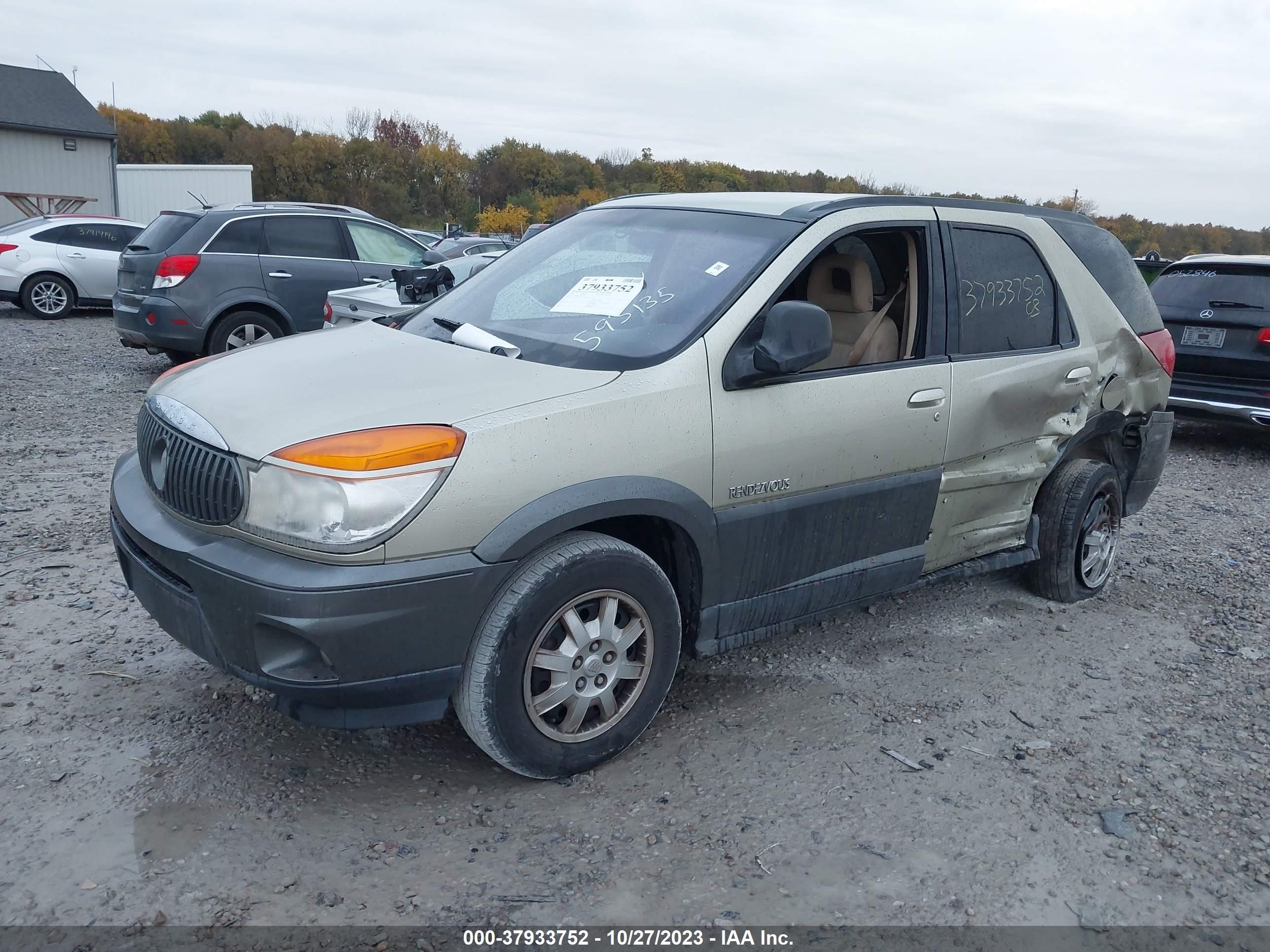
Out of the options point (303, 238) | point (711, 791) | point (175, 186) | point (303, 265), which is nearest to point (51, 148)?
point (175, 186)

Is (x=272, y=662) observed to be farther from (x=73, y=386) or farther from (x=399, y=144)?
(x=399, y=144)

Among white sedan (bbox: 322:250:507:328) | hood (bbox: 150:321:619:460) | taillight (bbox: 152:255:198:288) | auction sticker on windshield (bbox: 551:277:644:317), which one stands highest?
taillight (bbox: 152:255:198:288)

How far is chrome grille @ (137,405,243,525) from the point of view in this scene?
282cm

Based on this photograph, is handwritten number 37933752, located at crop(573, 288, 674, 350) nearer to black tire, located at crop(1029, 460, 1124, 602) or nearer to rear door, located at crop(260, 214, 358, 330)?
black tire, located at crop(1029, 460, 1124, 602)

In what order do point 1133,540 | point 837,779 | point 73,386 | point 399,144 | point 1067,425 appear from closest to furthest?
1. point 837,779
2. point 1067,425
3. point 1133,540
4. point 73,386
5. point 399,144

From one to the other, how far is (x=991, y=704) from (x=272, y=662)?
8.77 feet

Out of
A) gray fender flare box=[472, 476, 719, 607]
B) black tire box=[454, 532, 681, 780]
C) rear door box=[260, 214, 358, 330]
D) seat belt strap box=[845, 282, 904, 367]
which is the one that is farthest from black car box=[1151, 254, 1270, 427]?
rear door box=[260, 214, 358, 330]

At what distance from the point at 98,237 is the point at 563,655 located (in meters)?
14.7

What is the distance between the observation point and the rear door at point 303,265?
30.8 ft

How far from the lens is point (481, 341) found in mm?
3492

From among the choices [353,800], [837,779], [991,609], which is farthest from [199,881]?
[991,609]

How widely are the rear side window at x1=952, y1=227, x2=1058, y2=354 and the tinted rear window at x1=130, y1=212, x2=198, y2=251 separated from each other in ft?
24.8

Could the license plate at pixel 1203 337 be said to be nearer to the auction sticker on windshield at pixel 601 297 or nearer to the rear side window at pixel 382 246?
the auction sticker on windshield at pixel 601 297

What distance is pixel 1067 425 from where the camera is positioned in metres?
4.54
